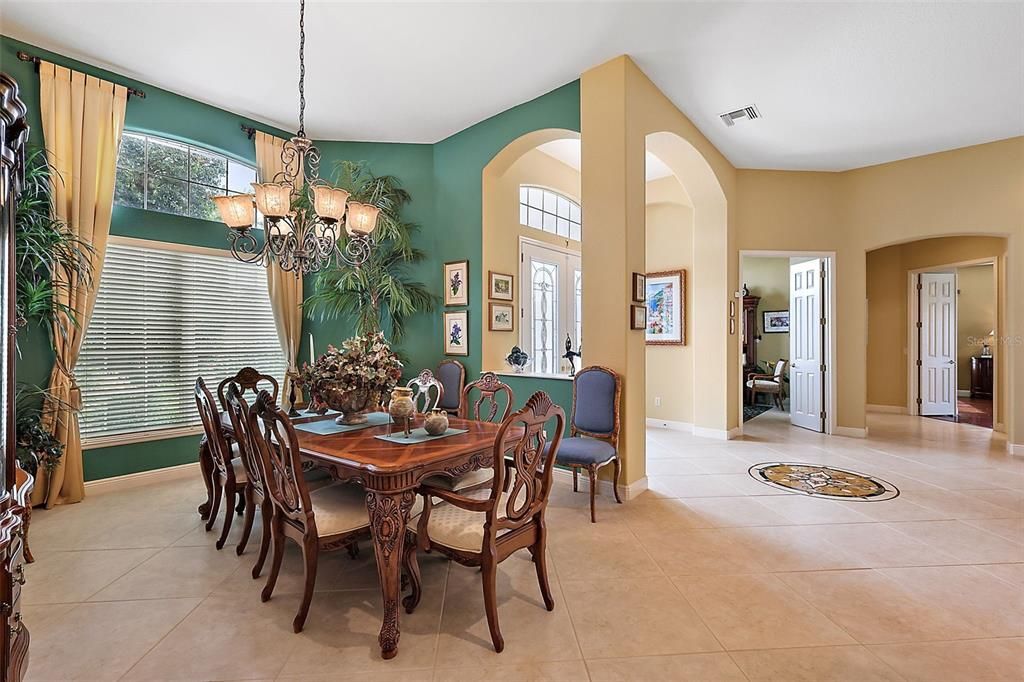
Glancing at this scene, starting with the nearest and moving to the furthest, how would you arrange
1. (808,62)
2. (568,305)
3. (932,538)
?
(932,538), (808,62), (568,305)

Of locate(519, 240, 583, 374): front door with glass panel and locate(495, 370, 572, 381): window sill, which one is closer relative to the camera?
locate(495, 370, 572, 381): window sill

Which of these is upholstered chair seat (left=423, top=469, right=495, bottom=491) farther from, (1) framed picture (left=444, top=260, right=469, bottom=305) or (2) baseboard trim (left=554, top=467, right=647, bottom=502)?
(1) framed picture (left=444, top=260, right=469, bottom=305)

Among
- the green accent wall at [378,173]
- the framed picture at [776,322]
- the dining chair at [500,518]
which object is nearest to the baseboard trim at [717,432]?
the green accent wall at [378,173]

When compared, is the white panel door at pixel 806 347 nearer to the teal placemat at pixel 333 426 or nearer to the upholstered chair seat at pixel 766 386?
the upholstered chair seat at pixel 766 386

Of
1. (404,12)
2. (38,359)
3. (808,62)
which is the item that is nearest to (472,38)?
(404,12)

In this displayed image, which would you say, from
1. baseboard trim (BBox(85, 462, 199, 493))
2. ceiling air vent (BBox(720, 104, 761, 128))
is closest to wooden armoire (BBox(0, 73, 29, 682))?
baseboard trim (BBox(85, 462, 199, 493))

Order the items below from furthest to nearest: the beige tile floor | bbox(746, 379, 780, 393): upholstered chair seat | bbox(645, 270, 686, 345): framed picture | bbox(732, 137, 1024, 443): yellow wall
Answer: bbox(746, 379, 780, 393): upholstered chair seat < bbox(645, 270, 686, 345): framed picture < bbox(732, 137, 1024, 443): yellow wall < the beige tile floor

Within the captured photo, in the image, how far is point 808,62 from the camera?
11.9ft

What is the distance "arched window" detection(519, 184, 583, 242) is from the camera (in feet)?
18.2

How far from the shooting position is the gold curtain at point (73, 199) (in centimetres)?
339

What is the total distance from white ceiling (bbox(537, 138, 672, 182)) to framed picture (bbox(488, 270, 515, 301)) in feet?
5.49

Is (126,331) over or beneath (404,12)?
beneath

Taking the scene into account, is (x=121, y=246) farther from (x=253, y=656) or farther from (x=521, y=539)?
(x=521, y=539)

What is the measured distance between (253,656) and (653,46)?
439 cm
